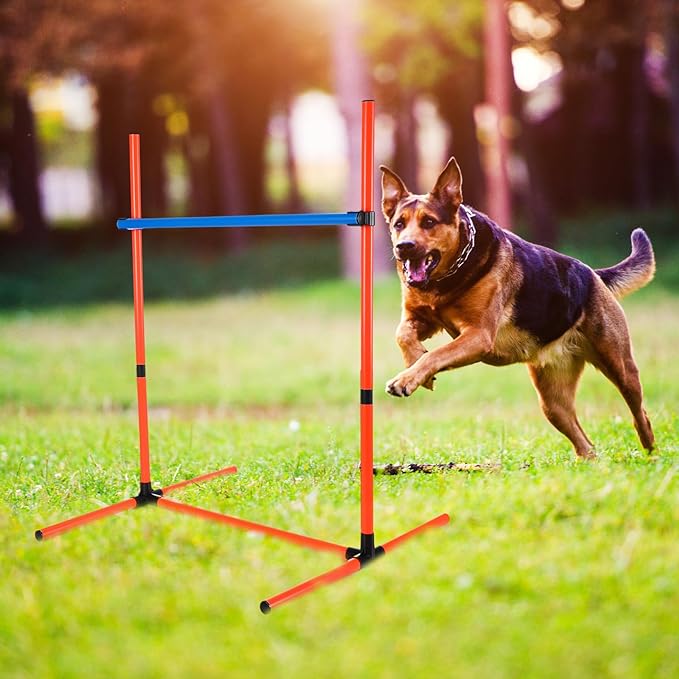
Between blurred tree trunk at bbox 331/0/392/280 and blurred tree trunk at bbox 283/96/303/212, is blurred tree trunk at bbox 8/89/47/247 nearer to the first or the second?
blurred tree trunk at bbox 283/96/303/212

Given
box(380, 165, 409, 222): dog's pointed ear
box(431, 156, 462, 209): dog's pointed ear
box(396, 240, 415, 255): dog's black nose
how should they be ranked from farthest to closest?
box(380, 165, 409, 222): dog's pointed ear, box(431, 156, 462, 209): dog's pointed ear, box(396, 240, 415, 255): dog's black nose

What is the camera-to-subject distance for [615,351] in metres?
6.32

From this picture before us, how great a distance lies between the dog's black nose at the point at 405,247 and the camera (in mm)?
5281

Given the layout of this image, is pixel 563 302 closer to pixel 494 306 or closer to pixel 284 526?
pixel 494 306

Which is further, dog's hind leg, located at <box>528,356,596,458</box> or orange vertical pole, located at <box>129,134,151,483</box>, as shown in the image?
dog's hind leg, located at <box>528,356,596,458</box>

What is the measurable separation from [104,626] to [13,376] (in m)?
10.1

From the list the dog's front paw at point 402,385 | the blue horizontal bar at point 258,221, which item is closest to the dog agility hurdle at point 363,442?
the blue horizontal bar at point 258,221

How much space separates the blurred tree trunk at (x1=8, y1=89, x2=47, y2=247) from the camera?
2767cm

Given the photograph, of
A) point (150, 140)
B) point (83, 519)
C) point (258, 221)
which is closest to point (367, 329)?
point (258, 221)

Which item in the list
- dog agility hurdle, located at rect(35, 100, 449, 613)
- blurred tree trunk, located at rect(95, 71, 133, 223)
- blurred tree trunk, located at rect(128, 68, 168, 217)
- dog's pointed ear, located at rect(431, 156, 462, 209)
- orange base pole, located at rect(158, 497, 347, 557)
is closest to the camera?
dog agility hurdle, located at rect(35, 100, 449, 613)

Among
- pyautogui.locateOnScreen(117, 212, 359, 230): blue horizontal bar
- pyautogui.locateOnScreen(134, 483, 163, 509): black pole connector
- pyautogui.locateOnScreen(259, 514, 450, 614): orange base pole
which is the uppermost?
pyautogui.locateOnScreen(117, 212, 359, 230): blue horizontal bar

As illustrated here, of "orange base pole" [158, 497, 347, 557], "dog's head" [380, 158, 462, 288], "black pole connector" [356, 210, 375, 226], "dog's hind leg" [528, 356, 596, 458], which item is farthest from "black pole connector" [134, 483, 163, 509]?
"dog's hind leg" [528, 356, 596, 458]

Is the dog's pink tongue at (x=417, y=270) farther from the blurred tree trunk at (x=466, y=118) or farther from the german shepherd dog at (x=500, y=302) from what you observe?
the blurred tree trunk at (x=466, y=118)

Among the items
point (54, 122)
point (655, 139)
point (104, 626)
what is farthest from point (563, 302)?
point (54, 122)
